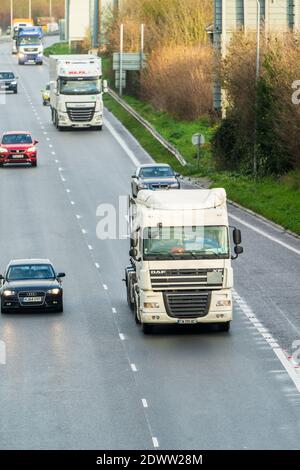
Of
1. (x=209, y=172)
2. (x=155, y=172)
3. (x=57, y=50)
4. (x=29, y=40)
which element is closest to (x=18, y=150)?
(x=209, y=172)

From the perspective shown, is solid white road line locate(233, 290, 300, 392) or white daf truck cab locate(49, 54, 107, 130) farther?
white daf truck cab locate(49, 54, 107, 130)

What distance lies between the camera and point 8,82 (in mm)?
118375

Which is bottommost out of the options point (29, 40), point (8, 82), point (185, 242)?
point (8, 82)

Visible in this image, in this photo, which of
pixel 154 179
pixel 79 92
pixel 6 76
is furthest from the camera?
pixel 6 76

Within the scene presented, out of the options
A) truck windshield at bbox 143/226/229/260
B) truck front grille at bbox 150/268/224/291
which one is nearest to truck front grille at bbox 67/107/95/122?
truck windshield at bbox 143/226/229/260

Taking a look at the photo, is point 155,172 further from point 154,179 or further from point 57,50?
point 57,50

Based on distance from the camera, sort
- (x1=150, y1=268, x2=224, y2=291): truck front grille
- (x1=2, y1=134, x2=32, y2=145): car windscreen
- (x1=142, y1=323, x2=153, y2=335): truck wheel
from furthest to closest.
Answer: (x1=2, y1=134, x2=32, y2=145): car windscreen
(x1=142, y1=323, x2=153, y2=335): truck wheel
(x1=150, y1=268, x2=224, y2=291): truck front grille

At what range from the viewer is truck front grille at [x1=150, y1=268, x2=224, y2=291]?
3741 centimetres

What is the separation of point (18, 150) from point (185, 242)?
41891mm

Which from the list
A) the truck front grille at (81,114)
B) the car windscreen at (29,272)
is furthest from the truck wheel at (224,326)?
the truck front grille at (81,114)

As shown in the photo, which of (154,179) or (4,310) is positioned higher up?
(154,179)

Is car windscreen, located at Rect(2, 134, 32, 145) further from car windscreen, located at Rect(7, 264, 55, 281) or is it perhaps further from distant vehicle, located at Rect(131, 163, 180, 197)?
car windscreen, located at Rect(7, 264, 55, 281)

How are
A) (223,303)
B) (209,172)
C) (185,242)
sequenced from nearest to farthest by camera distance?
(223,303) < (185,242) < (209,172)

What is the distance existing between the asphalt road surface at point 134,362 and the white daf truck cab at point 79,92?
29.7 m
